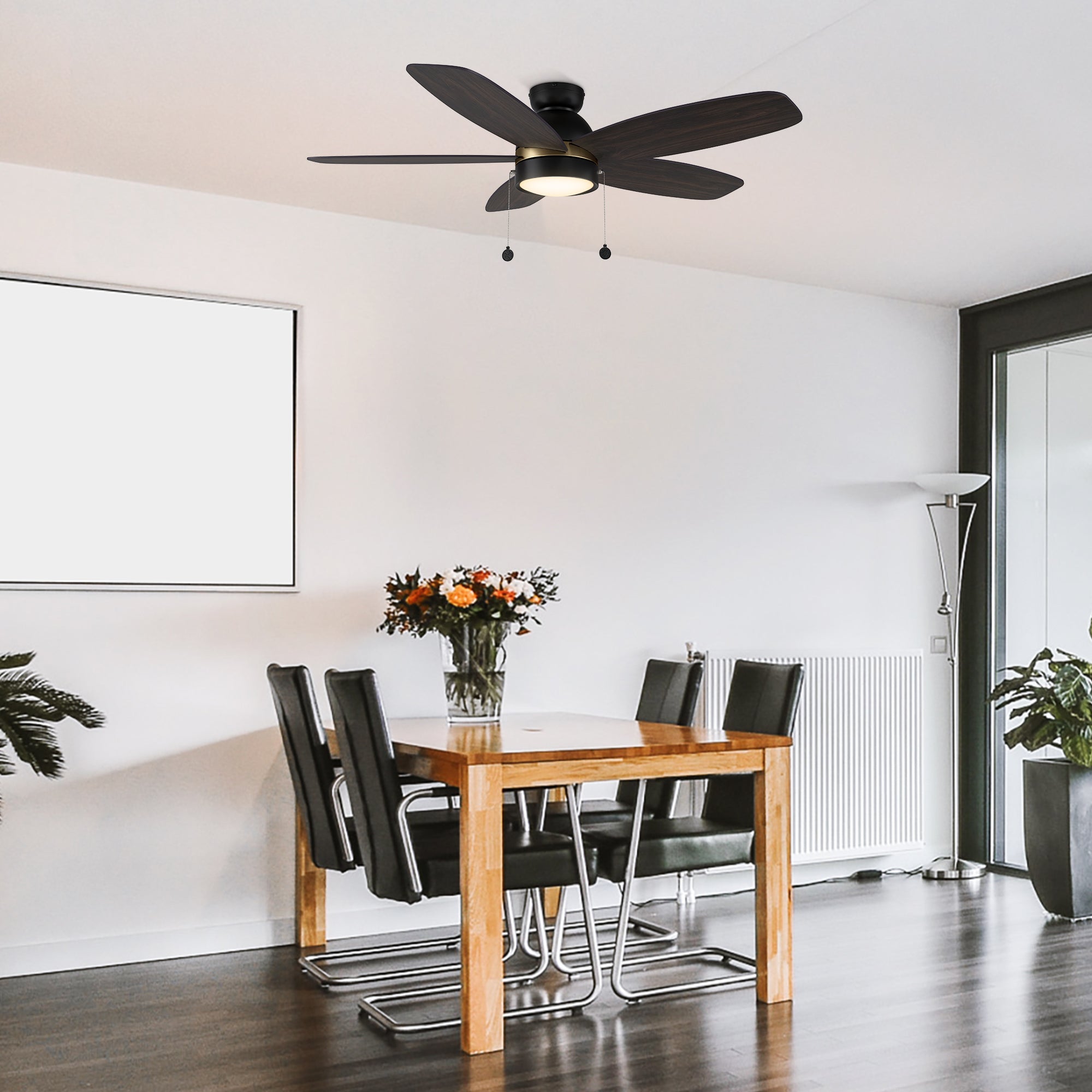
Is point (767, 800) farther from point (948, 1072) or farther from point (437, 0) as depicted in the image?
point (437, 0)

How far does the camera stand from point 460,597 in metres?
4.17

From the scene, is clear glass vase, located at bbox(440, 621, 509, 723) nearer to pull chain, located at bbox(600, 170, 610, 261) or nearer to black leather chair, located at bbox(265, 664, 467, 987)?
black leather chair, located at bbox(265, 664, 467, 987)

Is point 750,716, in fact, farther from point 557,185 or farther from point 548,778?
point 557,185

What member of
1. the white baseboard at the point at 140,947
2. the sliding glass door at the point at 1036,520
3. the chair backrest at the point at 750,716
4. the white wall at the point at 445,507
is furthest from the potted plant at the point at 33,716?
the sliding glass door at the point at 1036,520

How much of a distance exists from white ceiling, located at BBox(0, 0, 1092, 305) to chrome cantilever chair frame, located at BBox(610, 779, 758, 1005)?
80.6 inches

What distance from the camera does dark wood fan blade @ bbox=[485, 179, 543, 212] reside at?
3447 millimetres

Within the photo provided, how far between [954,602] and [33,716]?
4207mm

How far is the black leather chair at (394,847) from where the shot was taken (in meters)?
3.42

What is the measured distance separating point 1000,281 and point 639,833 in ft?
10.9

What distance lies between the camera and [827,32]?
10.9 ft

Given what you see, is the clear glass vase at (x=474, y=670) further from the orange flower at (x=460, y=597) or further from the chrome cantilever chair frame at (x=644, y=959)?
the chrome cantilever chair frame at (x=644, y=959)

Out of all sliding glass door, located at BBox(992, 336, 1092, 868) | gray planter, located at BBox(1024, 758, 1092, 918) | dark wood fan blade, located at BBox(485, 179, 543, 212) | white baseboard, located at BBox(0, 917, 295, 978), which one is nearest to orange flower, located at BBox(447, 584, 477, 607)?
dark wood fan blade, located at BBox(485, 179, 543, 212)

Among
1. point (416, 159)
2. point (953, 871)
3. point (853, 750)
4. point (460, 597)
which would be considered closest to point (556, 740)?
point (460, 597)

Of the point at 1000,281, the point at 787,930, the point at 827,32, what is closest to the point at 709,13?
the point at 827,32
